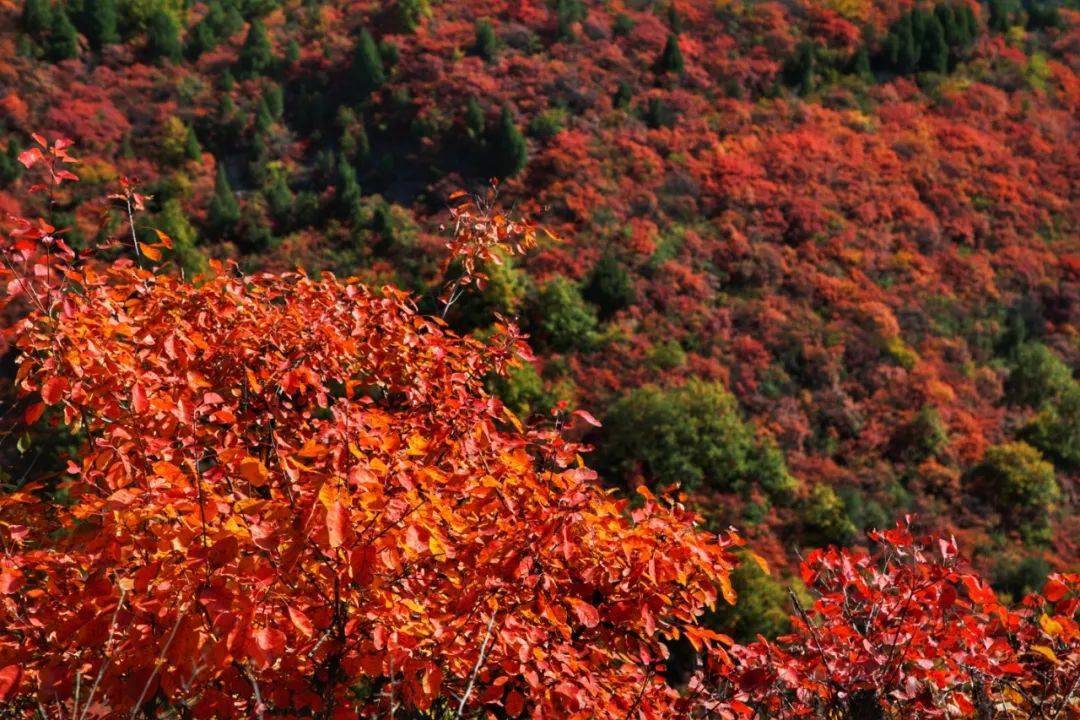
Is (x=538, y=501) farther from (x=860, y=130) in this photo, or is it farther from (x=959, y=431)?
(x=860, y=130)

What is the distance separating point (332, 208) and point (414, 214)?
7.80 ft

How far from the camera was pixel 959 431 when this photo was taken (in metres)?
23.7

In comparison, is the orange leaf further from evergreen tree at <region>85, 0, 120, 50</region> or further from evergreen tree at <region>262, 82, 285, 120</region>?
evergreen tree at <region>85, 0, 120, 50</region>

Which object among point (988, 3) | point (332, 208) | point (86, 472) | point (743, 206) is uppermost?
point (86, 472)

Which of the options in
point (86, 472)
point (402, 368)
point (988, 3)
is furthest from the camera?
point (988, 3)

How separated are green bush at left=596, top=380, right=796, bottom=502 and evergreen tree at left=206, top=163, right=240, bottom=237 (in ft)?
43.1

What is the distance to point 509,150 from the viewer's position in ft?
97.0

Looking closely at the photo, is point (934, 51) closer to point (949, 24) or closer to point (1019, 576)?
point (949, 24)

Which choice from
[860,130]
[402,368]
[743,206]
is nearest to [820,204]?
[743,206]

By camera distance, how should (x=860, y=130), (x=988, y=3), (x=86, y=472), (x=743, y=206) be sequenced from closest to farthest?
1. (x=86, y=472)
2. (x=743, y=206)
3. (x=860, y=130)
4. (x=988, y=3)

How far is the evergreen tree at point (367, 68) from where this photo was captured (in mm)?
33031

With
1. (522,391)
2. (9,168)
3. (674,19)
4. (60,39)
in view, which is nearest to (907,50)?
(674,19)

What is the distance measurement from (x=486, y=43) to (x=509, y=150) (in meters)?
6.52

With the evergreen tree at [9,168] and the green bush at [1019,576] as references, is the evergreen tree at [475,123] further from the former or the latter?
the green bush at [1019,576]
